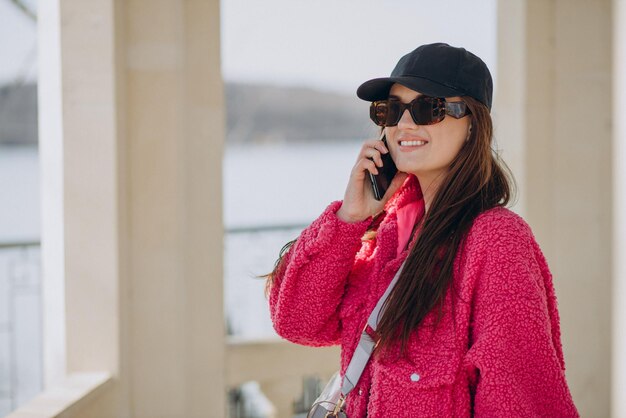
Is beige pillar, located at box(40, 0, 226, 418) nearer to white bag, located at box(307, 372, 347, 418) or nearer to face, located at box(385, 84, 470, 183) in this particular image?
white bag, located at box(307, 372, 347, 418)

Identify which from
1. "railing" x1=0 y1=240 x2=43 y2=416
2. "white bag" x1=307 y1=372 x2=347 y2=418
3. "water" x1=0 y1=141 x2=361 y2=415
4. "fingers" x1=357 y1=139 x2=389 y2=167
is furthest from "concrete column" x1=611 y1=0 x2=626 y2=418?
"railing" x1=0 y1=240 x2=43 y2=416

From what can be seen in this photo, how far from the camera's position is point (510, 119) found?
4316 millimetres

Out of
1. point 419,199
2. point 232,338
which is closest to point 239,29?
point 232,338

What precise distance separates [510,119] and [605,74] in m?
0.55

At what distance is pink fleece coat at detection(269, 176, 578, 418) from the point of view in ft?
5.43

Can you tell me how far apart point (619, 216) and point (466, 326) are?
91.2 inches

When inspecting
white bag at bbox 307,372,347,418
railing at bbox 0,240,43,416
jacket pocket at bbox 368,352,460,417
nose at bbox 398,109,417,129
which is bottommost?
railing at bbox 0,240,43,416

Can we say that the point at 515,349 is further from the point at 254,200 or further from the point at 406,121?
the point at 254,200

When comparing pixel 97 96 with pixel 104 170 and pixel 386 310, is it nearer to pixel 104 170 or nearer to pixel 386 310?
pixel 104 170

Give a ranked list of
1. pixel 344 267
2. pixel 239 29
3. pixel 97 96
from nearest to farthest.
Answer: pixel 344 267 → pixel 97 96 → pixel 239 29

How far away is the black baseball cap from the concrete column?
1.94 meters

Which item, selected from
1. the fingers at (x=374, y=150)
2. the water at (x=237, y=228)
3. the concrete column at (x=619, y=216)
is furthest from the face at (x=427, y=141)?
the concrete column at (x=619, y=216)

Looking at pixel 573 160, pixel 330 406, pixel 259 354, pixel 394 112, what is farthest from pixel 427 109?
pixel 259 354

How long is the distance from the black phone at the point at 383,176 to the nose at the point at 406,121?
0.58ft
